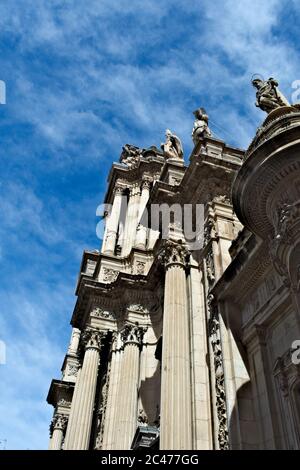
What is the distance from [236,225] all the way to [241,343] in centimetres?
529

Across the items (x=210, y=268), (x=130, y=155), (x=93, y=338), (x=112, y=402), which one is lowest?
(x=112, y=402)

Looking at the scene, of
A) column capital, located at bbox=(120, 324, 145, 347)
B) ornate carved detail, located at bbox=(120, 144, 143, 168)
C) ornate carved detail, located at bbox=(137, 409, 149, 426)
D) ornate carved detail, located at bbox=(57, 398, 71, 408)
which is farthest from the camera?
ornate carved detail, located at bbox=(120, 144, 143, 168)

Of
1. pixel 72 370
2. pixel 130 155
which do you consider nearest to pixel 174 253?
pixel 130 155

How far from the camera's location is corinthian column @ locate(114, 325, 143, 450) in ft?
68.1

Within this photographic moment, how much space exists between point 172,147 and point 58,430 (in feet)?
80.3

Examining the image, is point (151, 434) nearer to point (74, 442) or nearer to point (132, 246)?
point (74, 442)

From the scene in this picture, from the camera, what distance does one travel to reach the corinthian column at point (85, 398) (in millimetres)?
22875

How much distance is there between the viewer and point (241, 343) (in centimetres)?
1420

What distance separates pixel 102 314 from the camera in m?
27.2

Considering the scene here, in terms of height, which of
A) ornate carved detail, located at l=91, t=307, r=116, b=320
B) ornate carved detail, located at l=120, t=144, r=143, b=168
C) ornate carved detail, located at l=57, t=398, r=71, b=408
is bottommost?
ornate carved detail, located at l=91, t=307, r=116, b=320

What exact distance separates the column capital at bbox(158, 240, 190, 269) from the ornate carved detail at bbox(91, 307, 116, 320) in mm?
8976

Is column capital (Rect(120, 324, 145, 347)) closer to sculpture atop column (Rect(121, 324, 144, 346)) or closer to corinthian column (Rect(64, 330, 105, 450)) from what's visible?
sculpture atop column (Rect(121, 324, 144, 346))

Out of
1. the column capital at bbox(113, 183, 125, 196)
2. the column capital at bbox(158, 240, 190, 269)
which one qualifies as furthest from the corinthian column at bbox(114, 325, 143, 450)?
the column capital at bbox(113, 183, 125, 196)

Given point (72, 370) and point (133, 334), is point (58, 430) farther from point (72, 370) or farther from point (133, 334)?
point (133, 334)
